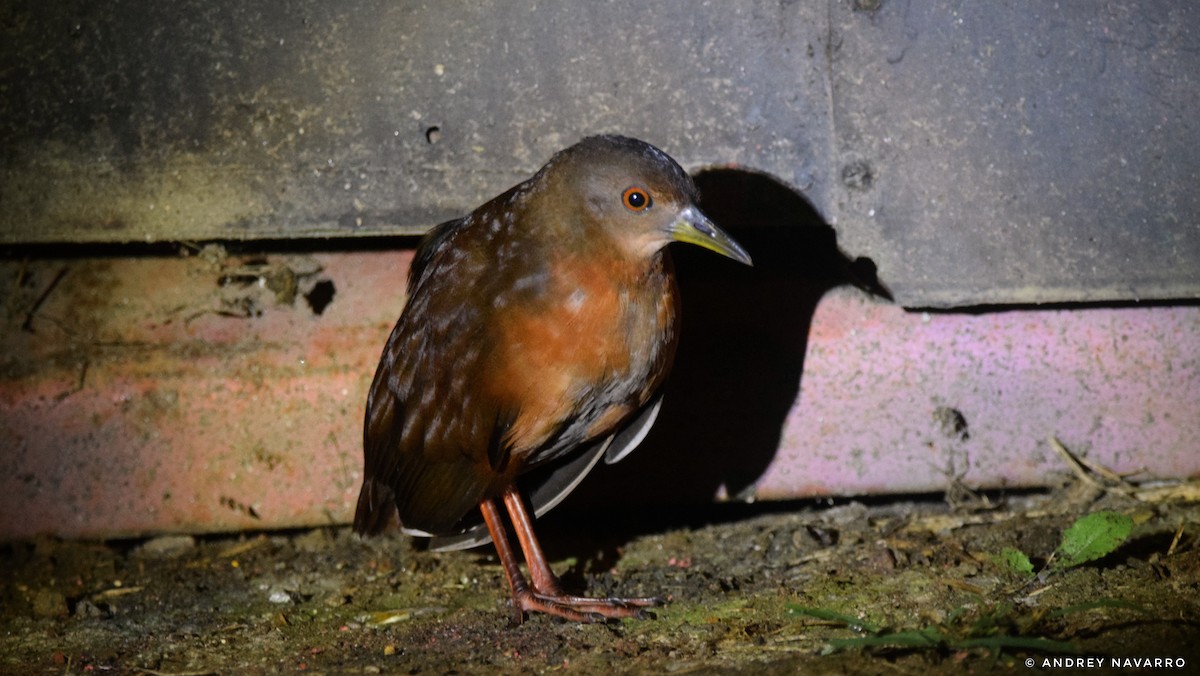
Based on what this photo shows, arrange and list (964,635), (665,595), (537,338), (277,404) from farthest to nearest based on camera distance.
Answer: (277,404) < (665,595) < (537,338) < (964,635)

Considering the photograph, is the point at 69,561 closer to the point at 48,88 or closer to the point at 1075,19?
the point at 48,88

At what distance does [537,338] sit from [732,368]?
1041 mm

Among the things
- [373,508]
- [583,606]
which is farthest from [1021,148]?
[373,508]

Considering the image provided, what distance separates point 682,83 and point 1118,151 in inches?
50.7

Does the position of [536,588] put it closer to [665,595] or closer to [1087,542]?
[665,595]

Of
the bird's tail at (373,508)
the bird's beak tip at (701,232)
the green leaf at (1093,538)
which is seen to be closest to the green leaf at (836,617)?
the green leaf at (1093,538)

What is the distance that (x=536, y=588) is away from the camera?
3.15 metres

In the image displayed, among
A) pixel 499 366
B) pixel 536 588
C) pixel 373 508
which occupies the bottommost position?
pixel 536 588

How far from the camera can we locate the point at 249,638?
3.04m

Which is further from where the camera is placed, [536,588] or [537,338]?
[536,588]

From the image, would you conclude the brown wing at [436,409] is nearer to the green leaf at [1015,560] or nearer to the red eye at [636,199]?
the red eye at [636,199]

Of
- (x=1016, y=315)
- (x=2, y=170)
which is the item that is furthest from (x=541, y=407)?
(x=2, y=170)

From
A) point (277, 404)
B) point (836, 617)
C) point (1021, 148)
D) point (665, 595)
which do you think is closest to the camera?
point (836, 617)

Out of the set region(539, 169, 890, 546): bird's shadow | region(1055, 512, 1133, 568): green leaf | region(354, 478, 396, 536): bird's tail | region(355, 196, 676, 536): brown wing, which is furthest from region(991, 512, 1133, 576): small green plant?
region(354, 478, 396, 536): bird's tail
